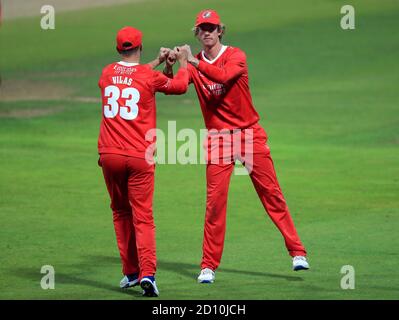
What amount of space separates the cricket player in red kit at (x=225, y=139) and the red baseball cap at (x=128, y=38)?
0.91 m

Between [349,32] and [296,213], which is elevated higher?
[349,32]

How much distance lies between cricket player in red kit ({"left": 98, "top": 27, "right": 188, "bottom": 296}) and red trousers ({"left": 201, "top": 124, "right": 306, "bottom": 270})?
0.91m

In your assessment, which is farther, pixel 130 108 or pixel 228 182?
pixel 228 182

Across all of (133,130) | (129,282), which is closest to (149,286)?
(129,282)

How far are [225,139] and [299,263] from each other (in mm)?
1261

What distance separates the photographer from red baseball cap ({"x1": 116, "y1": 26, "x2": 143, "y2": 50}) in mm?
10719

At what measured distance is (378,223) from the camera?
14.3 m

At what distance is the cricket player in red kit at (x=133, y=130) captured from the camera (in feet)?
35.3

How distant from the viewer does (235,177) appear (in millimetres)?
18109

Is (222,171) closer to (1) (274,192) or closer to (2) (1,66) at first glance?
(1) (274,192)

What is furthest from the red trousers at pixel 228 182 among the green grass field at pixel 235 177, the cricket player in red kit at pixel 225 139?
the green grass field at pixel 235 177

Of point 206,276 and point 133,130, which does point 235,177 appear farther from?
point 133,130

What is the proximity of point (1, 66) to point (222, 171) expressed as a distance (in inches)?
819

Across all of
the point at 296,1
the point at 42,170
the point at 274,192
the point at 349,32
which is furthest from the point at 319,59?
the point at 274,192
